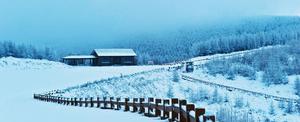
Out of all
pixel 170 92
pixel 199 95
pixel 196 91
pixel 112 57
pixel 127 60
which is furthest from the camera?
pixel 127 60

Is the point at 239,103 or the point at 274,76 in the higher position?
the point at 274,76

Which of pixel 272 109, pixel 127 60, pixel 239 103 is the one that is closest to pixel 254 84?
pixel 239 103

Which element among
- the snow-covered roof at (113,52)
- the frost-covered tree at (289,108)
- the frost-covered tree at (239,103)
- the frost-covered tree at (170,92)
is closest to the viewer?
the frost-covered tree at (289,108)

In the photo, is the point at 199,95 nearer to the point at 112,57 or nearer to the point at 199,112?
the point at 199,112

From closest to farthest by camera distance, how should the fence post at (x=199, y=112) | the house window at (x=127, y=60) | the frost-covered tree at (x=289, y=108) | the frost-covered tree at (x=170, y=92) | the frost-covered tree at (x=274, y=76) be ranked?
1. the fence post at (x=199, y=112)
2. the frost-covered tree at (x=289, y=108)
3. the frost-covered tree at (x=170, y=92)
4. the frost-covered tree at (x=274, y=76)
5. the house window at (x=127, y=60)

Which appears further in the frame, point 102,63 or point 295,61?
point 102,63

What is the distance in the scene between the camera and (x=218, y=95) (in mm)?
51062

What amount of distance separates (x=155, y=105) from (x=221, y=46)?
143742mm

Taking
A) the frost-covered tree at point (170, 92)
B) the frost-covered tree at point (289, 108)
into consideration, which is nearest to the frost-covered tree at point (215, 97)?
the frost-covered tree at point (170, 92)

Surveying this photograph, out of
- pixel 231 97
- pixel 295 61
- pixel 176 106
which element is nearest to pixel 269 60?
pixel 295 61

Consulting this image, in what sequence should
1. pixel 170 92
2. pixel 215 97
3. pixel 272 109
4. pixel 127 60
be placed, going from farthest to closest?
pixel 127 60 → pixel 170 92 → pixel 215 97 → pixel 272 109

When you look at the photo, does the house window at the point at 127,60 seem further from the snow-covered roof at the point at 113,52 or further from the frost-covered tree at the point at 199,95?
the frost-covered tree at the point at 199,95

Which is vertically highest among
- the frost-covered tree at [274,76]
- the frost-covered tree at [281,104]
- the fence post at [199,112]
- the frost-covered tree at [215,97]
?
the fence post at [199,112]

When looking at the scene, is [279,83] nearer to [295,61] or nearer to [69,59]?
[295,61]
